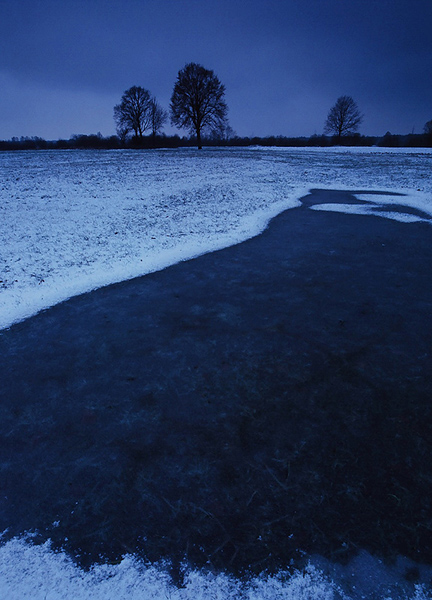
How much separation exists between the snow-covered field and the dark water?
11 centimetres

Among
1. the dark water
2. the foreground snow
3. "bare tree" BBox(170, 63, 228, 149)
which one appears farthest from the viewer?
"bare tree" BBox(170, 63, 228, 149)

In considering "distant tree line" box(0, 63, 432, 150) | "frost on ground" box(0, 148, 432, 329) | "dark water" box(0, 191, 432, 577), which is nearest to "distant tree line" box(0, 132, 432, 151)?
"distant tree line" box(0, 63, 432, 150)

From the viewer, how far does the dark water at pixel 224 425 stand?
181 cm

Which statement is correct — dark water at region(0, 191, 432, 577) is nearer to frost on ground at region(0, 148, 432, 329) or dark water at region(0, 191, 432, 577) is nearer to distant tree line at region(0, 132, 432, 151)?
frost on ground at region(0, 148, 432, 329)

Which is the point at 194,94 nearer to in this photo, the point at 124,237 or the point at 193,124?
the point at 193,124

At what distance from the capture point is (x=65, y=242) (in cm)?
673

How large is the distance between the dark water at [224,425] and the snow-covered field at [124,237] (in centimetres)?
11

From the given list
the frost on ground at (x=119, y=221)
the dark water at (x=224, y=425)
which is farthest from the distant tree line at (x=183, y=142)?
the dark water at (x=224, y=425)

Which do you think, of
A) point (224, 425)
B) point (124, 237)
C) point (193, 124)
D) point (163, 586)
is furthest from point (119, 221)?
point (193, 124)

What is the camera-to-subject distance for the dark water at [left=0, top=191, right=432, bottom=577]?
1811mm

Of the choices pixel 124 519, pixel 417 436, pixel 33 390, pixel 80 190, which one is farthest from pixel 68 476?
pixel 80 190

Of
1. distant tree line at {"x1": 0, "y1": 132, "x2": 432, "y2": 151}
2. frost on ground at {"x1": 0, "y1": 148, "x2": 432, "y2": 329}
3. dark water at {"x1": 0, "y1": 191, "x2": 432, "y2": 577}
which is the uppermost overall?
distant tree line at {"x1": 0, "y1": 132, "x2": 432, "y2": 151}

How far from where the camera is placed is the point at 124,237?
22.8 feet

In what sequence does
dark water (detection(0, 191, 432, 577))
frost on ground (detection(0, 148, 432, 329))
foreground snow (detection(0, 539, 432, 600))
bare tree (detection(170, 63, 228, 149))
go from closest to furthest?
foreground snow (detection(0, 539, 432, 600)) < dark water (detection(0, 191, 432, 577)) < frost on ground (detection(0, 148, 432, 329)) < bare tree (detection(170, 63, 228, 149))
